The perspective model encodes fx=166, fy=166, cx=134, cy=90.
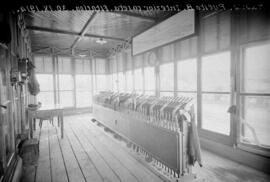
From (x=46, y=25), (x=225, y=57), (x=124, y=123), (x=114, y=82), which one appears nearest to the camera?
(x=225, y=57)

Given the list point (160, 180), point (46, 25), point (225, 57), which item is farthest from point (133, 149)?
point (46, 25)

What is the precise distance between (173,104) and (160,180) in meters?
1.21

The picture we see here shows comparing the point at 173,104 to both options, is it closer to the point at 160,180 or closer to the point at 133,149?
the point at 160,180

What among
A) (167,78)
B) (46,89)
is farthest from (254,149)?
(46,89)

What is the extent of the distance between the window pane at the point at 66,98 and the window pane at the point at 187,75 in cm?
651

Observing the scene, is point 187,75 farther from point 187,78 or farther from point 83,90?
point 83,90

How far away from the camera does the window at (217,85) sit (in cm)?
359

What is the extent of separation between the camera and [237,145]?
10.6 ft

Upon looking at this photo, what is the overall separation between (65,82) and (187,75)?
6898mm

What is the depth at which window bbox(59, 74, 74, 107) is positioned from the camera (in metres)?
9.00

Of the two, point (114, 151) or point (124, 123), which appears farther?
point (124, 123)

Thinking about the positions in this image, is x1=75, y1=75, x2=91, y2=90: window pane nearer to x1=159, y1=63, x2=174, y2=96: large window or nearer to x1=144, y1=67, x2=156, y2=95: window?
x1=144, y1=67, x2=156, y2=95: window

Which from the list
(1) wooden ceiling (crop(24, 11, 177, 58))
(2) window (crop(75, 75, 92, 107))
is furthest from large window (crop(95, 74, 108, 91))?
(1) wooden ceiling (crop(24, 11, 177, 58))

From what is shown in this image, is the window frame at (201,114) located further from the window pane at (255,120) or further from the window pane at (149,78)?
the window pane at (149,78)
